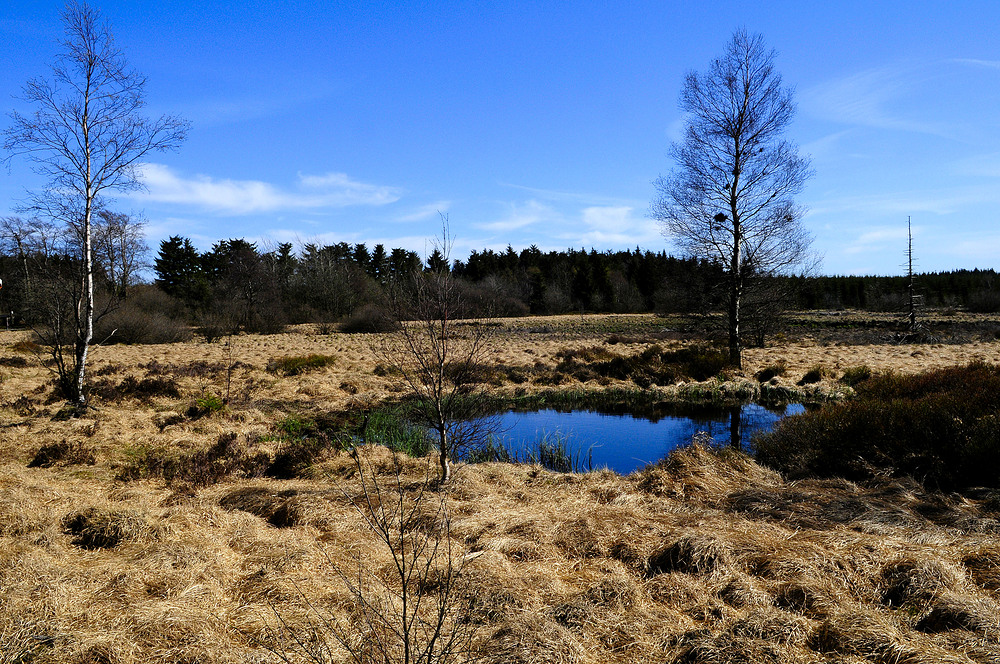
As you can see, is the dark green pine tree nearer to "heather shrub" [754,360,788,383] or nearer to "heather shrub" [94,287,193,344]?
"heather shrub" [94,287,193,344]

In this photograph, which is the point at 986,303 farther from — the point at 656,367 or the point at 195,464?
the point at 195,464

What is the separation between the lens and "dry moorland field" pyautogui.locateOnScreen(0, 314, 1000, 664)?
11.3 ft

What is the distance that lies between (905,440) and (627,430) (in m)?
5.27

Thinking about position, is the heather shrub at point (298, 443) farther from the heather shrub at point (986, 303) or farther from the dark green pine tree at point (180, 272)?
the heather shrub at point (986, 303)

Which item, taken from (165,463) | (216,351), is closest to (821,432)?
(165,463)

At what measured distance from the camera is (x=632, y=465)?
935 centimetres

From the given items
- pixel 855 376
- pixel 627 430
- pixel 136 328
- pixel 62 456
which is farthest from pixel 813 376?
pixel 136 328

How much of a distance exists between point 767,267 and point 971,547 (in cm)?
1288

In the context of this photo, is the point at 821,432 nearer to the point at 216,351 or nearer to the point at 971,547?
the point at 971,547

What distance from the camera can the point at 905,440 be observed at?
310 inches

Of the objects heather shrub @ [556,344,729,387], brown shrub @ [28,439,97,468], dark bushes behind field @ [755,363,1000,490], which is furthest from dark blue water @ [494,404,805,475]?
brown shrub @ [28,439,97,468]

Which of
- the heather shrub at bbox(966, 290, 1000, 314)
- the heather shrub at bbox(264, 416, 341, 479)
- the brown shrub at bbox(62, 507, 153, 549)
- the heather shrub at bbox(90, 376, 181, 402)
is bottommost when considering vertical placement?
the heather shrub at bbox(264, 416, 341, 479)

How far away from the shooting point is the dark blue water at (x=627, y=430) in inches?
399

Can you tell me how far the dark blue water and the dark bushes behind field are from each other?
1.63 m
